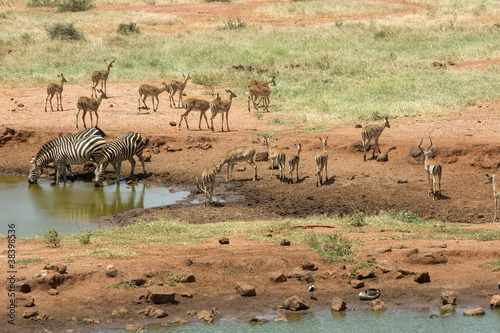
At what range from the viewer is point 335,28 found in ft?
133

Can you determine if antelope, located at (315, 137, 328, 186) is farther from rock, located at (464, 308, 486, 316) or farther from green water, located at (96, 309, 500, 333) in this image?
rock, located at (464, 308, 486, 316)

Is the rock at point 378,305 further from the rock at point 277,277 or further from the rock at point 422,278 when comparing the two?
the rock at point 277,277

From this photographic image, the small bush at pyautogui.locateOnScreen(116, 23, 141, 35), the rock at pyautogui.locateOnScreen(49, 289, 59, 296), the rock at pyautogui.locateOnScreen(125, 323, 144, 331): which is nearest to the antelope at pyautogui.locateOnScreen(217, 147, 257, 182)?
the rock at pyautogui.locateOnScreen(49, 289, 59, 296)

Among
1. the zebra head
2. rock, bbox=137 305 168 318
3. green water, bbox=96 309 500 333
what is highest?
the zebra head

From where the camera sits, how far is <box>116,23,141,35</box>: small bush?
41.9 m

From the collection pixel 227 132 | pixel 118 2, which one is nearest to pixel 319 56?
pixel 227 132

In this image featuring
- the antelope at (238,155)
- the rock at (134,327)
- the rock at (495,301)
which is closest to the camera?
the rock at (134,327)

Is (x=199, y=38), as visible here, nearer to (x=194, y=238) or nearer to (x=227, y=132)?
(x=227, y=132)

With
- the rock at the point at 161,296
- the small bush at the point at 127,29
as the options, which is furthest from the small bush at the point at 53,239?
the small bush at the point at 127,29

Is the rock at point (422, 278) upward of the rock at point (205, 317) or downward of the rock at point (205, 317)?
upward

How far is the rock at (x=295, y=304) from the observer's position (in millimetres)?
10523

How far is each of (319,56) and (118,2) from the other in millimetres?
29040

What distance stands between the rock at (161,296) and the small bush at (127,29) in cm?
3299

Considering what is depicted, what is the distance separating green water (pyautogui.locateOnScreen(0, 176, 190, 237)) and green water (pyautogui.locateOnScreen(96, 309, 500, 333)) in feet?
22.2
